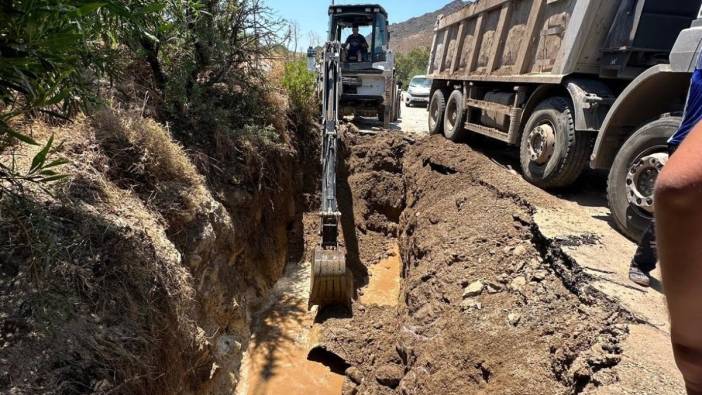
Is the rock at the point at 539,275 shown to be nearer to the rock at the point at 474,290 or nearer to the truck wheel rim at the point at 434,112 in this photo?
the rock at the point at 474,290

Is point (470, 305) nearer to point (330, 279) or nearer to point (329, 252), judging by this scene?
point (330, 279)

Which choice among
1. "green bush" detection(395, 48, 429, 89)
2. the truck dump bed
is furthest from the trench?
"green bush" detection(395, 48, 429, 89)

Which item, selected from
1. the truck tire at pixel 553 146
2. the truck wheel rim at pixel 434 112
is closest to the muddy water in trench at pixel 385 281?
the truck tire at pixel 553 146

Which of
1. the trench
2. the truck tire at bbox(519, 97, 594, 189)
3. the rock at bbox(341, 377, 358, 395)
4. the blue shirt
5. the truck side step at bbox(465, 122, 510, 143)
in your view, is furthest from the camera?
the truck side step at bbox(465, 122, 510, 143)

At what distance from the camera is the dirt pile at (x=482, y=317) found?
2732 mm

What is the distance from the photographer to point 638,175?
3873mm

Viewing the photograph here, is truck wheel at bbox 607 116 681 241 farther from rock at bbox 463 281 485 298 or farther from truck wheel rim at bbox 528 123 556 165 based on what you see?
rock at bbox 463 281 485 298

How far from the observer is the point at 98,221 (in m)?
3.08

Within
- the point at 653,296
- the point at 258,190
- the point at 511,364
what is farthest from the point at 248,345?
the point at 653,296

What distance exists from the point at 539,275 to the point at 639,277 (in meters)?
0.71

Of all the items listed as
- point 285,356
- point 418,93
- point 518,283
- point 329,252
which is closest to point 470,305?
point 518,283

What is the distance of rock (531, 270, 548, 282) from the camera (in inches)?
139

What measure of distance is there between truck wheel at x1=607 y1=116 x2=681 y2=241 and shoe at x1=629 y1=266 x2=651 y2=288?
79 cm

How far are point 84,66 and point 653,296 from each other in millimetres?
4550
